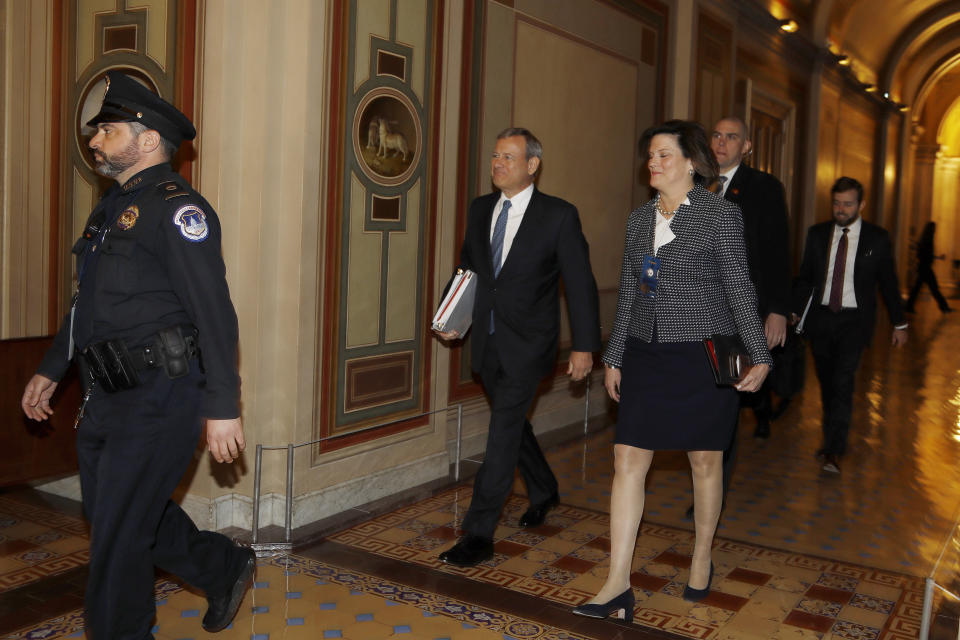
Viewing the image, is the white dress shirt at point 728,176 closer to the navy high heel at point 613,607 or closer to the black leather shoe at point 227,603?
the navy high heel at point 613,607

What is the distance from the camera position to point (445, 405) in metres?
5.06

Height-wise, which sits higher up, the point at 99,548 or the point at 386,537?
the point at 99,548

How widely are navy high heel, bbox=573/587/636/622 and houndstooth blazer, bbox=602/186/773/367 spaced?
90 cm

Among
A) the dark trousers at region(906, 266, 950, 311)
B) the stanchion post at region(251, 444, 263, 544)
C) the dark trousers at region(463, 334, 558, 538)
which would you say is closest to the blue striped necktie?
the dark trousers at region(463, 334, 558, 538)

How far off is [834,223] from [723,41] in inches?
137

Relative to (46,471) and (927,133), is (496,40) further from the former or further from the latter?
(927,133)

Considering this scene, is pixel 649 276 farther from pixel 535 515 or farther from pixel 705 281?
pixel 535 515

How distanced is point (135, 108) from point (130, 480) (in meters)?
1.01

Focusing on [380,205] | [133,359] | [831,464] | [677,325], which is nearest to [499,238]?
[380,205]

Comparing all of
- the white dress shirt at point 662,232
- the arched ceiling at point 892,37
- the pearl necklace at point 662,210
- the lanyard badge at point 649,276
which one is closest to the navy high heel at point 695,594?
the lanyard badge at point 649,276

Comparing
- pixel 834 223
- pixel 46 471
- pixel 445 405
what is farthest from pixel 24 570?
pixel 834 223

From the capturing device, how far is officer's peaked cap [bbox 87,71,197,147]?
8.49 ft

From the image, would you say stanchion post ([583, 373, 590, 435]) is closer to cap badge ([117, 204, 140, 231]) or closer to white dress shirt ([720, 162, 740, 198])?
white dress shirt ([720, 162, 740, 198])

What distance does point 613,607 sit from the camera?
10.6 ft
